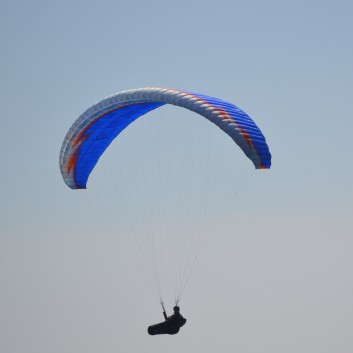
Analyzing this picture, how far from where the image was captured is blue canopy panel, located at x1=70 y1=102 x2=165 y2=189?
134 ft

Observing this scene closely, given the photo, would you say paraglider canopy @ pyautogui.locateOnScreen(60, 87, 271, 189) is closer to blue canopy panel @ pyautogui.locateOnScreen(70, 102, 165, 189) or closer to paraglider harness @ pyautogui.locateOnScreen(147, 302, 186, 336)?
blue canopy panel @ pyautogui.locateOnScreen(70, 102, 165, 189)

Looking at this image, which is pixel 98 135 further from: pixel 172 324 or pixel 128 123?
→ pixel 172 324

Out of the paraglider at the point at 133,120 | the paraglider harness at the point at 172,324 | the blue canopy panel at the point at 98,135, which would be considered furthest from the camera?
the blue canopy panel at the point at 98,135

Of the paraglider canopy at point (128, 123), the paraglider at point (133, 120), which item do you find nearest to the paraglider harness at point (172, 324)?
the paraglider at point (133, 120)

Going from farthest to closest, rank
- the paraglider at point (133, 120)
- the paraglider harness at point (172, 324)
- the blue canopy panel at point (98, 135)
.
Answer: the blue canopy panel at point (98, 135)
the paraglider harness at point (172, 324)
the paraglider at point (133, 120)

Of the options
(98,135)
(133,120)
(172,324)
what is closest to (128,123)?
(133,120)

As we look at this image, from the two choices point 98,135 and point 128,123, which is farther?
point 128,123

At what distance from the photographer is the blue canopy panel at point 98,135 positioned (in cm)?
4097

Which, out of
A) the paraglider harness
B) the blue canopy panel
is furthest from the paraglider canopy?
the paraglider harness

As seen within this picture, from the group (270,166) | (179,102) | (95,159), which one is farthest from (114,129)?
(270,166)

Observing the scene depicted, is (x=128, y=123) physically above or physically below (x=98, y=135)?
above

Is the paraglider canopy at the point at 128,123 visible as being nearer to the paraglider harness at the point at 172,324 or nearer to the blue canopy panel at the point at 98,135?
the blue canopy panel at the point at 98,135

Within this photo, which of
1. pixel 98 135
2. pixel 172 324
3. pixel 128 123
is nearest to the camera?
pixel 172 324

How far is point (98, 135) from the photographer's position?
137 feet
